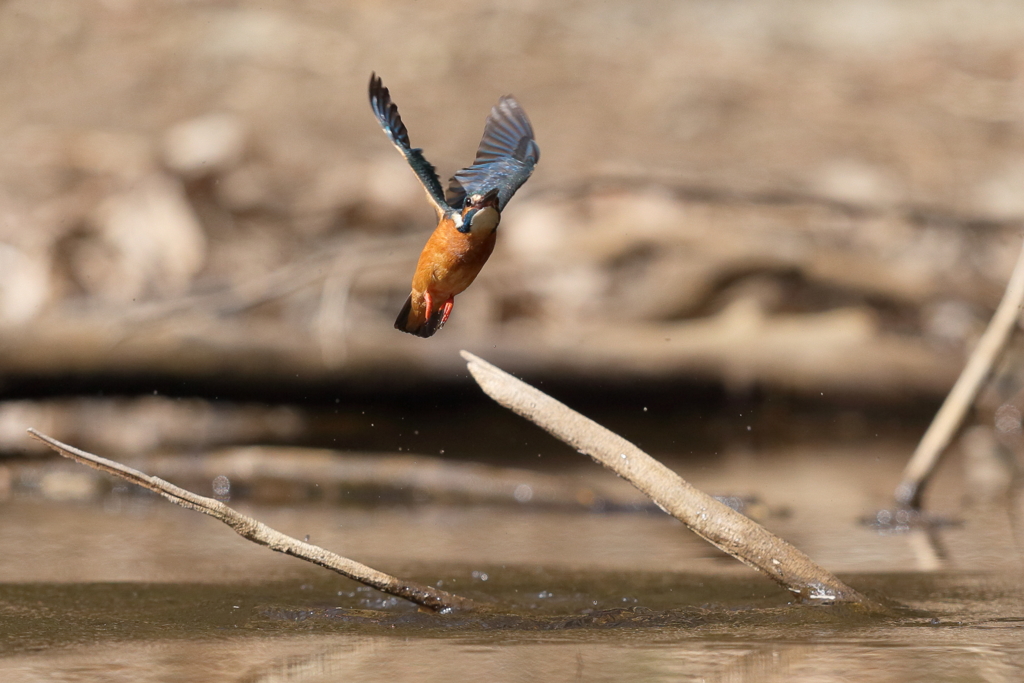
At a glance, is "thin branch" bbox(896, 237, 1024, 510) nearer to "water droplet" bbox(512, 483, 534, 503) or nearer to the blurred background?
"water droplet" bbox(512, 483, 534, 503)

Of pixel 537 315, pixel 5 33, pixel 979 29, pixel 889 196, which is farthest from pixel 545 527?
pixel 5 33

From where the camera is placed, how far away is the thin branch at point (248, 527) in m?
2.07

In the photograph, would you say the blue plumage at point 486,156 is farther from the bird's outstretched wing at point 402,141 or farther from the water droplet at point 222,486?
the water droplet at point 222,486

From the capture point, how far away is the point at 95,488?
4.35 m

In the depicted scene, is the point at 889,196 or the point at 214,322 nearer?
the point at 214,322

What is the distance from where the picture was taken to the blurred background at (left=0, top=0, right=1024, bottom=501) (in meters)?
5.20

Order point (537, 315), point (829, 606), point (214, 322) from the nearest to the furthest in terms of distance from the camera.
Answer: point (829, 606) < point (214, 322) < point (537, 315)

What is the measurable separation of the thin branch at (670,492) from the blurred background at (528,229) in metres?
2.73

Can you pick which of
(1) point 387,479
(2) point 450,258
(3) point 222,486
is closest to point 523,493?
(1) point 387,479

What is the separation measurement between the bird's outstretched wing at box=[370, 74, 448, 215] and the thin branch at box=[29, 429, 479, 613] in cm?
73

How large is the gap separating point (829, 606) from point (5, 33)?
9050 millimetres

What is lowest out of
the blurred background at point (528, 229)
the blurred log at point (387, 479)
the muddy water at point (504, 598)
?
the muddy water at point (504, 598)

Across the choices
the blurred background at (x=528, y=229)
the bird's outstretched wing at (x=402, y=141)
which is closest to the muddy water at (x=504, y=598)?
the bird's outstretched wing at (x=402, y=141)

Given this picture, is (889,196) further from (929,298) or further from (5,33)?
(5,33)
